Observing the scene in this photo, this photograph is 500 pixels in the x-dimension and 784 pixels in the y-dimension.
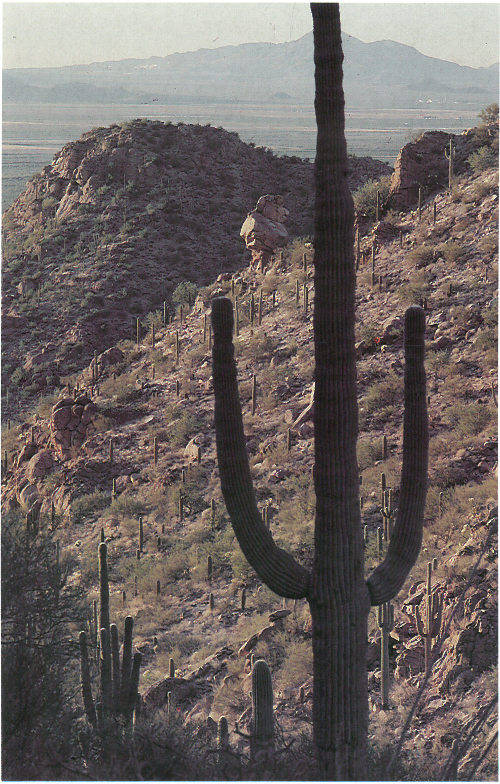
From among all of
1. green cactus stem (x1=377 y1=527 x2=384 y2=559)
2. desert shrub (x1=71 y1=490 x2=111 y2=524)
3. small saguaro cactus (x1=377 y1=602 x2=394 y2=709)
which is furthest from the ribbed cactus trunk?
desert shrub (x1=71 y1=490 x2=111 y2=524)

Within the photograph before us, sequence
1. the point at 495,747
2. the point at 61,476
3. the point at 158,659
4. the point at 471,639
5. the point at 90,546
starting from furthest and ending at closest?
the point at 61,476, the point at 90,546, the point at 158,659, the point at 471,639, the point at 495,747

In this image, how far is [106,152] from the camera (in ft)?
147

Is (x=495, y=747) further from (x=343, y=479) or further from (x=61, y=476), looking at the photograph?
(x=61, y=476)

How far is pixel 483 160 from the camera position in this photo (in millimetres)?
26000

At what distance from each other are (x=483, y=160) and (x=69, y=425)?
52.1 ft


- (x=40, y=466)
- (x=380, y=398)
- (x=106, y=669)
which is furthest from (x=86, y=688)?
(x=40, y=466)

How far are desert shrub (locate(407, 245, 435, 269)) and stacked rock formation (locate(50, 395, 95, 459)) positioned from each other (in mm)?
10701

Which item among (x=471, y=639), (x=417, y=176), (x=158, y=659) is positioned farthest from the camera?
(x=417, y=176)

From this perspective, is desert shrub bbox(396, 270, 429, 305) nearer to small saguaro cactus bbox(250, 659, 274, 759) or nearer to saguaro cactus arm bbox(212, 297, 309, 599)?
saguaro cactus arm bbox(212, 297, 309, 599)

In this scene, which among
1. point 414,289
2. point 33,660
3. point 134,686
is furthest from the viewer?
point 414,289

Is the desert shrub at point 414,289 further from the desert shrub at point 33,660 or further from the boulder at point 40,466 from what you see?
the desert shrub at point 33,660

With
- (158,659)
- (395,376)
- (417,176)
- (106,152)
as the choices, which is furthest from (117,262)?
(158,659)

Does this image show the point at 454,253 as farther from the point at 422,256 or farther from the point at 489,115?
the point at 489,115

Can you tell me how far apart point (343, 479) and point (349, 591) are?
106 centimetres
